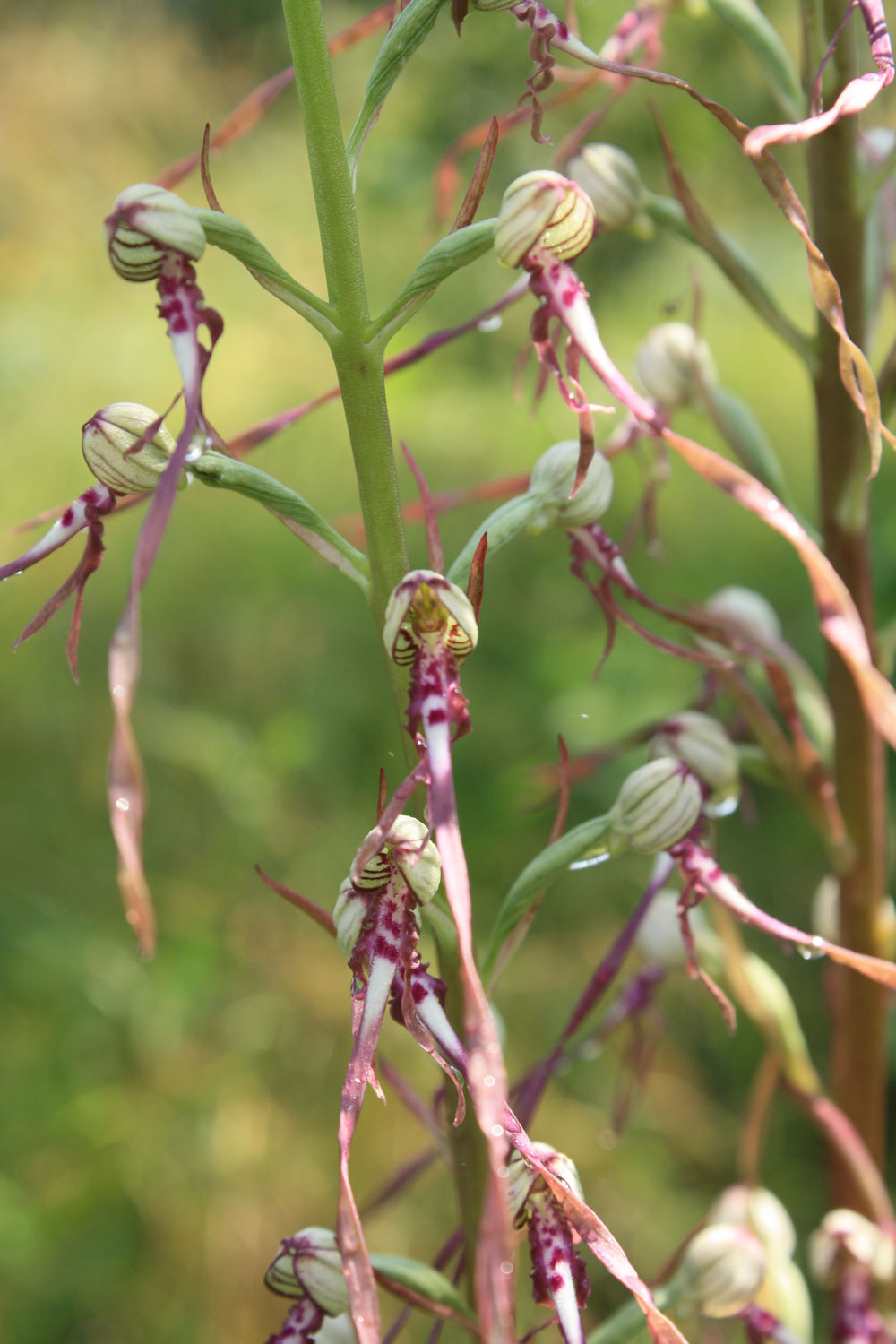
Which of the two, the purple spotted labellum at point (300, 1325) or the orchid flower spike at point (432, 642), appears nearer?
the orchid flower spike at point (432, 642)

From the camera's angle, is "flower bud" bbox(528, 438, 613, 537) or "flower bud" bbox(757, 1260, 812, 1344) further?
"flower bud" bbox(757, 1260, 812, 1344)

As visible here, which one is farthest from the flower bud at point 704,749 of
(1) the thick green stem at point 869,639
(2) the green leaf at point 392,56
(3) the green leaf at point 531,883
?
(2) the green leaf at point 392,56

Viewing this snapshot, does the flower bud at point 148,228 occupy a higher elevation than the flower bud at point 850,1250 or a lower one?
higher

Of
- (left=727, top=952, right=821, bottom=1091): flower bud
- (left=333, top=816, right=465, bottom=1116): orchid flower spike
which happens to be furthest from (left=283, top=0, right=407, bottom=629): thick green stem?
(left=727, top=952, right=821, bottom=1091): flower bud

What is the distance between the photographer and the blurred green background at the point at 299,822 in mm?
1597

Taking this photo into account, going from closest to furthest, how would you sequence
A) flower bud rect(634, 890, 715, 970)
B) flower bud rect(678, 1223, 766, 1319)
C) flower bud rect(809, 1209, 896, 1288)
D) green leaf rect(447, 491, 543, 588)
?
green leaf rect(447, 491, 543, 588)
flower bud rect(678, 1223, 766, 1319)
flower bud rect(809, 1209, 896, 1288)
flower bud rect(634, 890, 715, 970)

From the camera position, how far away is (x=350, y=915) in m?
0.54

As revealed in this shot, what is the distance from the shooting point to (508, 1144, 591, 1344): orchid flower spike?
0.53 m

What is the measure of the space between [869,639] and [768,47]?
386mm

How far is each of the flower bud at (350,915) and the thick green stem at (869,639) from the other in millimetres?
438

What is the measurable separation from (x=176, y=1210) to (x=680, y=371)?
122 centimetres

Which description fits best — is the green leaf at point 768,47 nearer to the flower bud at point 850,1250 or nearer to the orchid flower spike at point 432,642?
the orchid flower spike at point 432,642

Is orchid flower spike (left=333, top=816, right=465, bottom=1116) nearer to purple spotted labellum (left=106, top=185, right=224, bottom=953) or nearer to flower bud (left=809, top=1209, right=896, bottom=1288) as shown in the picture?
purple spotted labellum (left=106, top=185, right=224, bottom=953)

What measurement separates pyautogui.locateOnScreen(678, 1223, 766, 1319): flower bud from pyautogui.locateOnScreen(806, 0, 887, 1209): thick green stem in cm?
15
